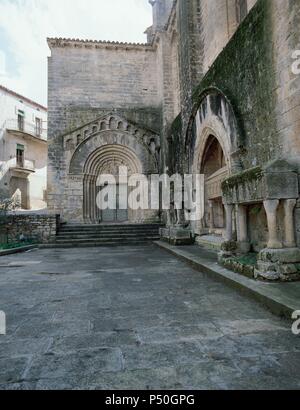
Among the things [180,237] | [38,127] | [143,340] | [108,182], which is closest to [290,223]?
[143,340]

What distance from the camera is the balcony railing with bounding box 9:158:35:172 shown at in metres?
22.1

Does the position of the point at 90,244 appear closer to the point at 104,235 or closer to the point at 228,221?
the point at 104,235

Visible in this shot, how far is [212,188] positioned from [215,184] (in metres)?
0.23

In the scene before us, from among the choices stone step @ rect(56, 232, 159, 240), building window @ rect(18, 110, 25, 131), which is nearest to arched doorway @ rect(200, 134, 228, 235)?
stone step @ rect(56, 232, 159, 240)

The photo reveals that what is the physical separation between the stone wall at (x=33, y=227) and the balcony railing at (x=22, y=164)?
41.4 feet

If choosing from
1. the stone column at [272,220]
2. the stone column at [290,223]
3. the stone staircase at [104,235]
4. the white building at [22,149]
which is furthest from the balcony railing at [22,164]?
the stone column at [290,223]

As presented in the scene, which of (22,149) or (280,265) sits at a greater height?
(22,149)

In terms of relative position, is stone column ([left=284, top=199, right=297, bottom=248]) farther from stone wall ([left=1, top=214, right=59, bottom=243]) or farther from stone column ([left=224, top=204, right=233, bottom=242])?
stone wall ([left=1, top=214, right=59, bottom=243])

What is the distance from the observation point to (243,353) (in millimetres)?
1893

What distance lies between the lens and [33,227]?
10.9m

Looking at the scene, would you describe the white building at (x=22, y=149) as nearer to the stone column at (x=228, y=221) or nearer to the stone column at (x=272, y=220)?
the stone column at (x=228, y=221)

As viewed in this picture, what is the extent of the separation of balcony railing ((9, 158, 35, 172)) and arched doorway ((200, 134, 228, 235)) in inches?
713

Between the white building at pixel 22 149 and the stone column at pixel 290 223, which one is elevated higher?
the white building at pixel 22 149

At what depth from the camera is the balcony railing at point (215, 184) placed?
711 cm
